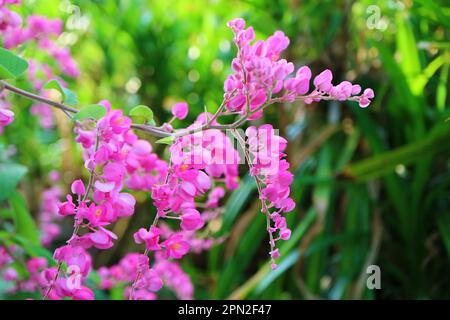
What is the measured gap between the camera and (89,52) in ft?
5.14

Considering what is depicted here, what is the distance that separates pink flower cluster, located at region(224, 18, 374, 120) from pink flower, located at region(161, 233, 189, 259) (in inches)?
5.1

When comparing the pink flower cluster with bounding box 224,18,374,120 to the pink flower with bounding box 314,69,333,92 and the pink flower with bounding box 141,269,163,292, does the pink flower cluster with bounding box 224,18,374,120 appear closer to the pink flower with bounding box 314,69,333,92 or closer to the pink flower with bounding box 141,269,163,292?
the pink flower with bounding box 314,69,333,92

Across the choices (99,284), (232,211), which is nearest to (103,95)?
(232,211)

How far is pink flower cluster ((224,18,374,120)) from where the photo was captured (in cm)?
39

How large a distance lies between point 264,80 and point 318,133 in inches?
29.0

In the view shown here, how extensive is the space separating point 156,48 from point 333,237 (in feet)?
2.49

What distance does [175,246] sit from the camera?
46cm

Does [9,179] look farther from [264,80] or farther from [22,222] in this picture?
[264,80]

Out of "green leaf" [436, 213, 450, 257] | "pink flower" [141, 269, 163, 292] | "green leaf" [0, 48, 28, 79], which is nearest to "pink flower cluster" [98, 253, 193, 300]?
"pink flower" [141, 269, 163, 292]

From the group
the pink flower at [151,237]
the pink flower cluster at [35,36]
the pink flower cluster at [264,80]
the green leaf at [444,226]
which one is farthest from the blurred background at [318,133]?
the pink flower at [151,237]

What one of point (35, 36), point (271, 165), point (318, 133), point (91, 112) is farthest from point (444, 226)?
point (35, 36)

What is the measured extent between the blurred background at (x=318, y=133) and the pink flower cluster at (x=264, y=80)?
1.06ft

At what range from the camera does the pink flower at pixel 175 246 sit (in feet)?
1.49

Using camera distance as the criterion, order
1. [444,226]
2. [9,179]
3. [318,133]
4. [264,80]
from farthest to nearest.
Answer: [318,133] < [444,226] < [9,179] < [264,80]
